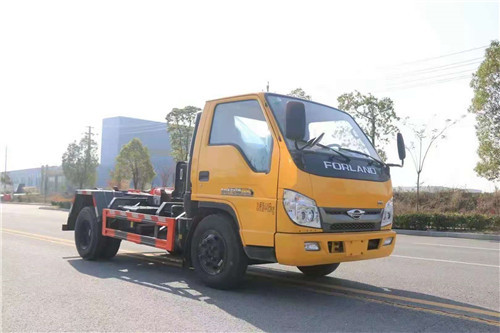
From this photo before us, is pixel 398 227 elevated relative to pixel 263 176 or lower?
lower

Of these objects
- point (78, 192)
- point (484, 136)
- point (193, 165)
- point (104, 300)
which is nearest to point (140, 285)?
point (104, 300)

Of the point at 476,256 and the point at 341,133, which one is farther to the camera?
the point at 476,256

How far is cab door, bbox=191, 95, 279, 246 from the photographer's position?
5082mm

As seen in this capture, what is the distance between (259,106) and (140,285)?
2.86 metres

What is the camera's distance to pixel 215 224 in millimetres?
5617

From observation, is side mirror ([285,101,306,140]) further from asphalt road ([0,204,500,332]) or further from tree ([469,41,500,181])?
tree ([469,41,500,181])


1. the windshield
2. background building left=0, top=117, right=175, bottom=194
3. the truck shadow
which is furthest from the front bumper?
background building left=0, top=117, right=175, bottom=194

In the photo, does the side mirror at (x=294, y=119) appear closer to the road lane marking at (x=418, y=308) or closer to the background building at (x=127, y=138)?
the road lane marking at (x=418, y=308)

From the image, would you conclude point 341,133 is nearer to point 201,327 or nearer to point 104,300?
point 201,327

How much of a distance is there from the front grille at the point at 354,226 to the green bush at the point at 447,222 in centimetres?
1486

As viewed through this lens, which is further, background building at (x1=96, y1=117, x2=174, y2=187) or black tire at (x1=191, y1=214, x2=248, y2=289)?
background building at (x1=96, y1=117, x2=174, y2=187)

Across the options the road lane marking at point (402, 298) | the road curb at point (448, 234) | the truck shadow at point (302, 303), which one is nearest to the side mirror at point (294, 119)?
the truck shadow at point (302, 303)

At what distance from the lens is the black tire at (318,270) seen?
6623 mm

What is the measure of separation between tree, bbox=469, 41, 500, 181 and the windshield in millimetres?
16565
